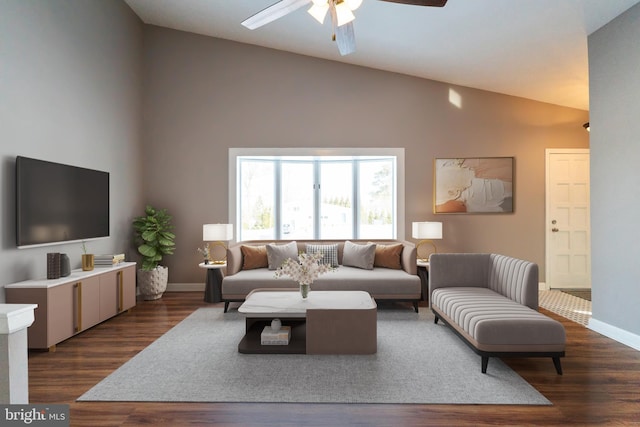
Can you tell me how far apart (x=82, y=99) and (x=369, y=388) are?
14.4 feet

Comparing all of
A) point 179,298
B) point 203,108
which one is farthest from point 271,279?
point 203,108

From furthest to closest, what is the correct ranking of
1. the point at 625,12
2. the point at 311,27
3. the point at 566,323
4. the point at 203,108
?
the point at 203,108, the point at 311,27, the point at 566,323, the point at 625,12

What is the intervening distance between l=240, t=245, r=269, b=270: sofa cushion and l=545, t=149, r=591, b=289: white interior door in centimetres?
429

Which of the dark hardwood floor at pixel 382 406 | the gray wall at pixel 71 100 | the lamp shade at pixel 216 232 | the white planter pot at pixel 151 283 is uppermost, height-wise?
the gray wall at pixel 71 100

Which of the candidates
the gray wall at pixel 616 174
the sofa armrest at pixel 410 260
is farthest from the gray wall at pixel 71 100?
the gray wall at pixel 616 174

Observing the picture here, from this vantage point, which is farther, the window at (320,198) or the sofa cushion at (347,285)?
the window at (320,198)

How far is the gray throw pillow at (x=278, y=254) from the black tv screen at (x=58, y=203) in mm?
2058

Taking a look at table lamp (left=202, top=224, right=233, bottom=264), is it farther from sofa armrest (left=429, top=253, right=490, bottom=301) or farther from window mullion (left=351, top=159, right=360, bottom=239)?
sofa armrest (left=429, top=253, right=490, bottom=301)

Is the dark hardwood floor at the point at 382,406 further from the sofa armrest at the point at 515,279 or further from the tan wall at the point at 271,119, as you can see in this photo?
the tan wall at the point at 271,119

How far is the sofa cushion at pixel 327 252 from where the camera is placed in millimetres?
5191

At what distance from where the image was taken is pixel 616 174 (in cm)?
365

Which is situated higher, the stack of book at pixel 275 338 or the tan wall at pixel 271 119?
the tan wall at pixel 271 119

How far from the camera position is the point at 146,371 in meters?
2.85

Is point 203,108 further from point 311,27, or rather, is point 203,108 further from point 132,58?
point 311,27
